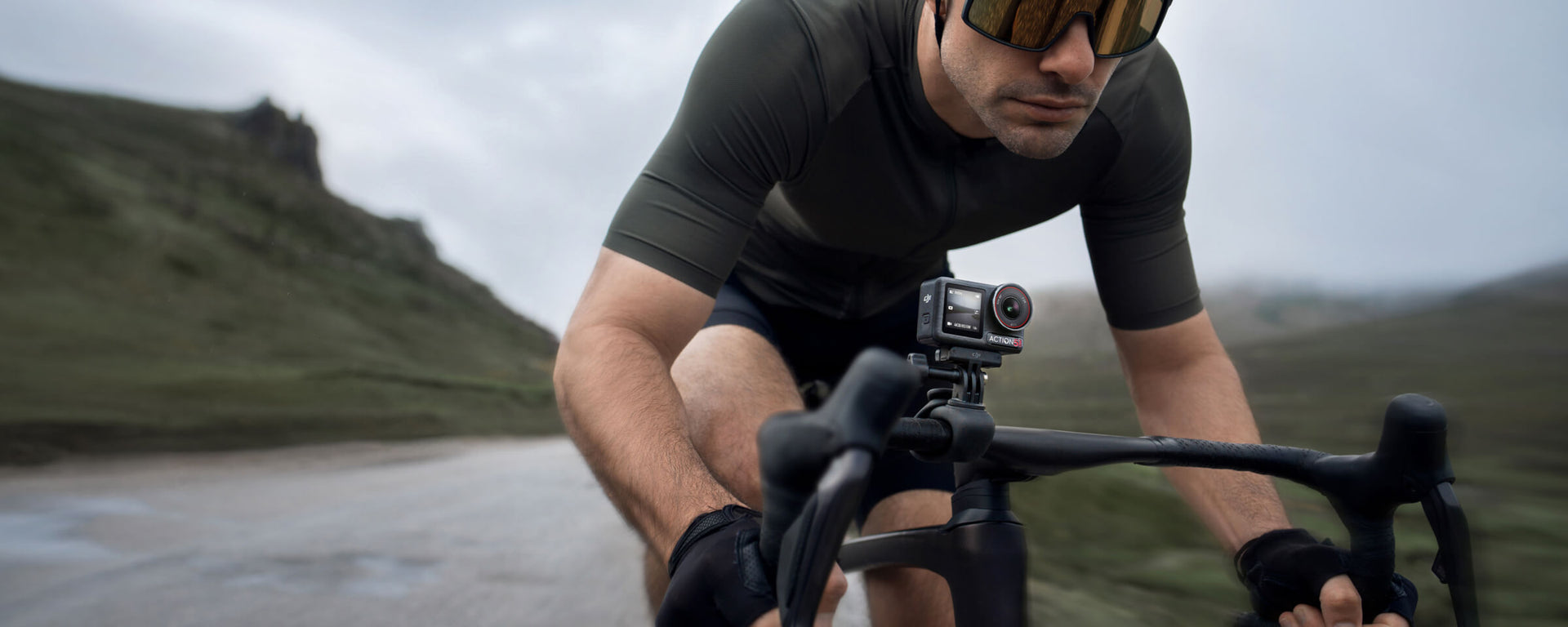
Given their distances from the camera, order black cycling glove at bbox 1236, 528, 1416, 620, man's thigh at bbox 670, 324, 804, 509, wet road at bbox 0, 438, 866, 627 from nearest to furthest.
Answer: black cycling glove at bbox 1236, 528, 1416, 620 < man's thigh at bbox 670, 324, 804, 509 < wet road at bbox 0, 438, 866, 627

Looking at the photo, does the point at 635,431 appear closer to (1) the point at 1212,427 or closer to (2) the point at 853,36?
(2) the point at 853,36

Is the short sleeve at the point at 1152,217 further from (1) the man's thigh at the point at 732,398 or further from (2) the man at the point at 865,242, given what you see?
(1) the man's thigh at the point at 732,398

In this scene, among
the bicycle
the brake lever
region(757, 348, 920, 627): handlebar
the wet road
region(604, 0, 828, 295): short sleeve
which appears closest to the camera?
region(757, 348, 920, 627): handlebar

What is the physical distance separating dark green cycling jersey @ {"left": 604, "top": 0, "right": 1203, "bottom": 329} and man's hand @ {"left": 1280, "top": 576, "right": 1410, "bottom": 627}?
0.68m

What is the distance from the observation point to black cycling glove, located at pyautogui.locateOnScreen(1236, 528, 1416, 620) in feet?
3.60

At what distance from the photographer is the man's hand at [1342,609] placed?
41.6 inches

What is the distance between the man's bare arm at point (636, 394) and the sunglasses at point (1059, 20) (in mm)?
512

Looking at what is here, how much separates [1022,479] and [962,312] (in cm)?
23

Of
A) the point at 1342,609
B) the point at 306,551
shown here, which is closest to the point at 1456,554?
the point at 1342,609

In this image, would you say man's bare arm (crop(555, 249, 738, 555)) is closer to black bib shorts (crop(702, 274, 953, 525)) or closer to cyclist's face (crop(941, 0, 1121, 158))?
cyclist's face (crop(941, 0, 1121, 158))

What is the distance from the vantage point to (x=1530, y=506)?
237 centimetres

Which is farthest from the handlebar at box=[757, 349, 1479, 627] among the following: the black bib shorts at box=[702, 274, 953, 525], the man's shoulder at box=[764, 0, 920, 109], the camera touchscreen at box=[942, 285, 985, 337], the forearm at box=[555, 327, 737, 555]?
the black bib shorts at box=[702, 274, 953, 525]

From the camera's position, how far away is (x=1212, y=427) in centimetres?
157

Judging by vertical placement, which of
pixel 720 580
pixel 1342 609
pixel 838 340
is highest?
pixel 838 340
